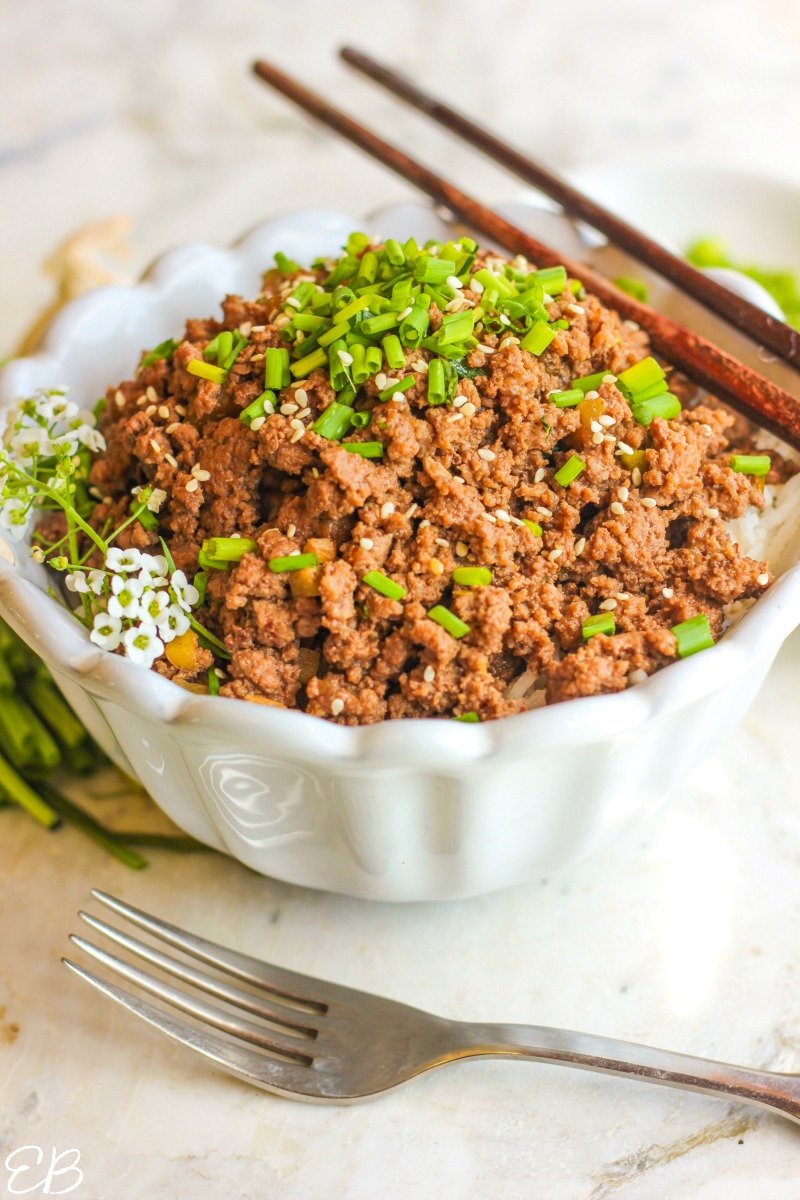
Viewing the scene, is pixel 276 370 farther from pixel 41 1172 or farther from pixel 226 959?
pixel 41 1172

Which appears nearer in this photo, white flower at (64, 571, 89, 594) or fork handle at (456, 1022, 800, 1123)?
fork handle at (456, 1022, 800, 1123)

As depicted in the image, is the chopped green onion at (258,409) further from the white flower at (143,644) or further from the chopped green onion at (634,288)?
the chopped green onion at (634,288)

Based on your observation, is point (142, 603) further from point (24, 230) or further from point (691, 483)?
point (24, 230)

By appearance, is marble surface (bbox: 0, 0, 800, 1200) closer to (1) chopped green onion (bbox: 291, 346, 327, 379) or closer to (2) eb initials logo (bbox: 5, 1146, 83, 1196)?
(2) eb initials logo (bbox: 5, 1146, 83, 1196)

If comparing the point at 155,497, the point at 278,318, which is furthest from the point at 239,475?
the point at 278,318

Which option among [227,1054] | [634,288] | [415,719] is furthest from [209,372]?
[227,1054]

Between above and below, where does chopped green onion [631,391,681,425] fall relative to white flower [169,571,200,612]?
above

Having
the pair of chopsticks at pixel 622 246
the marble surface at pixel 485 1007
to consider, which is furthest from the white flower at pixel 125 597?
the pair of chopsticks at pixel 622 246

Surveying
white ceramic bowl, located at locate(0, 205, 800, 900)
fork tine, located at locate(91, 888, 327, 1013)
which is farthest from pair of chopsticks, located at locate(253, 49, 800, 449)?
fork tine, located at locate(91, 888, 327, 1013)
